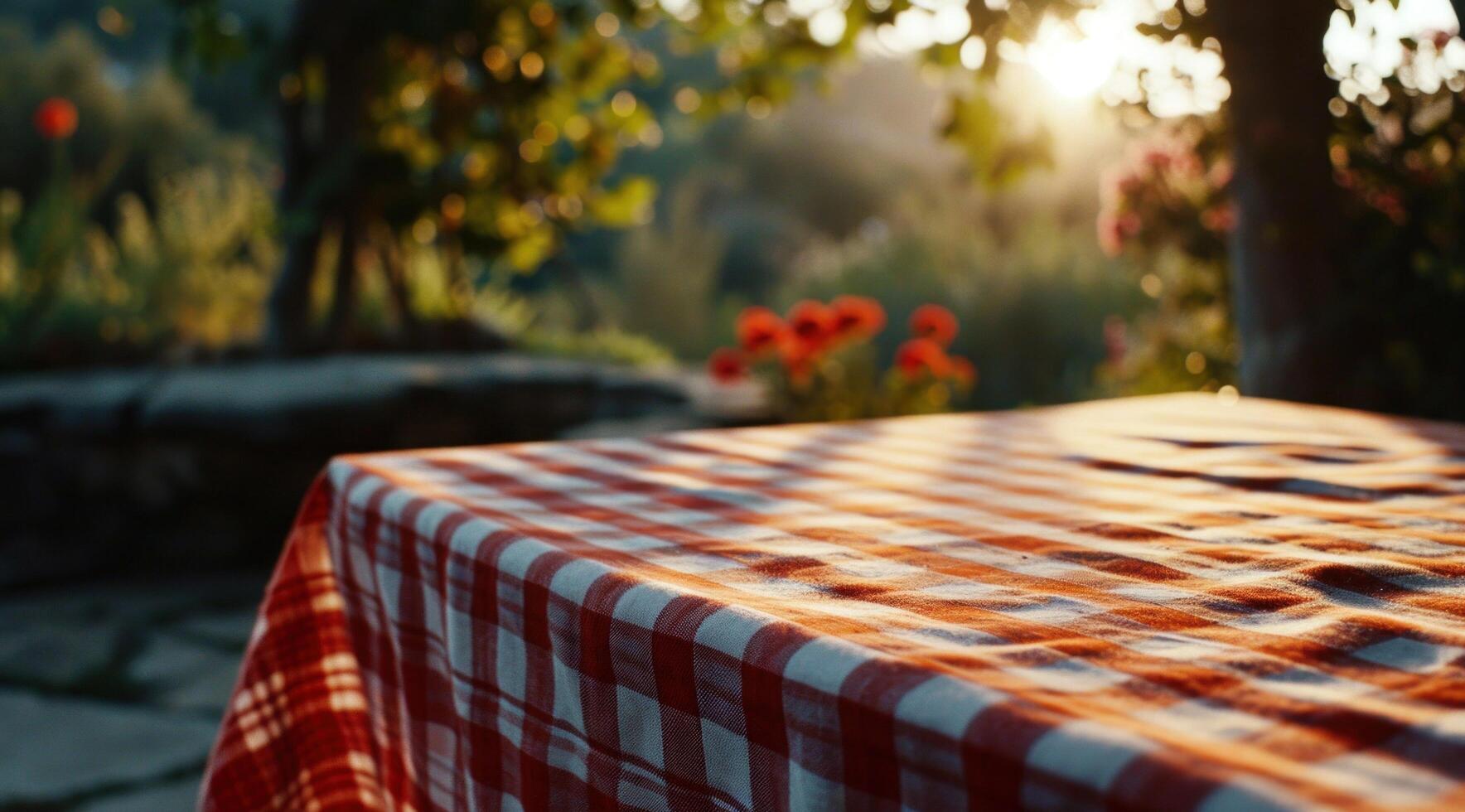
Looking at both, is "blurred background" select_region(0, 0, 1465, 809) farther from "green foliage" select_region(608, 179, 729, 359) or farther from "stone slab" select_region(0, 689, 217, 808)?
"green foliage" select_region(608, 179, 729, 359)

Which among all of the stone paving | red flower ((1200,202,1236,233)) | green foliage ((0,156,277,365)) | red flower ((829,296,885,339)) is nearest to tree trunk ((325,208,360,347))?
green foliage ((0,156,277,365))

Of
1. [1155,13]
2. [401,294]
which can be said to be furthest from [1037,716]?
[401,294]

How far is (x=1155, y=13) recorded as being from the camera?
95.7 inches

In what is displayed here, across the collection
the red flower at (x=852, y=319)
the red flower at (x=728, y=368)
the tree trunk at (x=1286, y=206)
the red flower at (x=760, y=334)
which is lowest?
the red flower at (x=728, y=368)

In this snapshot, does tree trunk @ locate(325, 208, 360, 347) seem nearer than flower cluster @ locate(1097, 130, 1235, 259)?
No

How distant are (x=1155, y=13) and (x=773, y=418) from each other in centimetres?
223

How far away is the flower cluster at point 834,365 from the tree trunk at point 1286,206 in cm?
184

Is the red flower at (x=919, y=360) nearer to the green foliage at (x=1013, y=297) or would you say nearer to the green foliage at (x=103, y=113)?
the green foliage at (x=1013, y=297)

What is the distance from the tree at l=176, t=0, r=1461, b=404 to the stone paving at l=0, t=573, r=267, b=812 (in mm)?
1331

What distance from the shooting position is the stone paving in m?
2.27

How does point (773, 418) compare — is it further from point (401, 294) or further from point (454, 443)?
point (401, 294)

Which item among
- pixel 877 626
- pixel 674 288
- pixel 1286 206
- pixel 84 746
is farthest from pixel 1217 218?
pixel 674 288

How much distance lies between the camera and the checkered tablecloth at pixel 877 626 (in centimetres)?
53

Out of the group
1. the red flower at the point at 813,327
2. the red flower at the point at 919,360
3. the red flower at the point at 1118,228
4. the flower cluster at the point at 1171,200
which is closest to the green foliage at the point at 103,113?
the red flower at the point at 813,327
